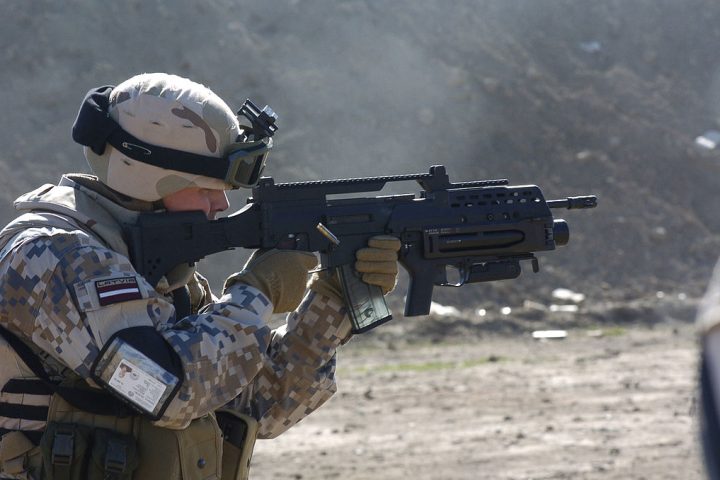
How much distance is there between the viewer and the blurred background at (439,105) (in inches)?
550

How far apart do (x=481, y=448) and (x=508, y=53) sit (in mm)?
10861

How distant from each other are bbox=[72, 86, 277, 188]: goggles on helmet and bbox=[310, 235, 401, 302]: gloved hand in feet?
1.68

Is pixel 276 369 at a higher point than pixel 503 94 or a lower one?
lower

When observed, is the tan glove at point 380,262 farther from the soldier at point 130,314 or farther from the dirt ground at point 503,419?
the dirt ground at point 503,419

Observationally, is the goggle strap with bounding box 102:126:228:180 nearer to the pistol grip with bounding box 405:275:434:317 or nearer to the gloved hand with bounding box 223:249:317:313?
the gloved hand with bounding box 223:249:317:313

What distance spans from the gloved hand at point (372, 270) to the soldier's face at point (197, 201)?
17.4 inches

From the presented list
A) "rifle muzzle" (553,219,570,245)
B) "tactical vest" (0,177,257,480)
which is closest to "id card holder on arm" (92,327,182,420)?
"tactical vest" (0,177,257,480)

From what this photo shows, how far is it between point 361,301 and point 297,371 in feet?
0.97

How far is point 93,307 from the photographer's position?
2764mm

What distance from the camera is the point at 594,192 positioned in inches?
586

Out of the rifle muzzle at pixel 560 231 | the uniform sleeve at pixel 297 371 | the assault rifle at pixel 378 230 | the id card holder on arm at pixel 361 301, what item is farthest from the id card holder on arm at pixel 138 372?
the rifle muzzle at pixel 560 231

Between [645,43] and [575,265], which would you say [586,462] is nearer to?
[575,265]

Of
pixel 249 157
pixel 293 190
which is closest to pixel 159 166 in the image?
pixel 249 157

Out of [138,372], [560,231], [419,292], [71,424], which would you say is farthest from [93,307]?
[560,231]
